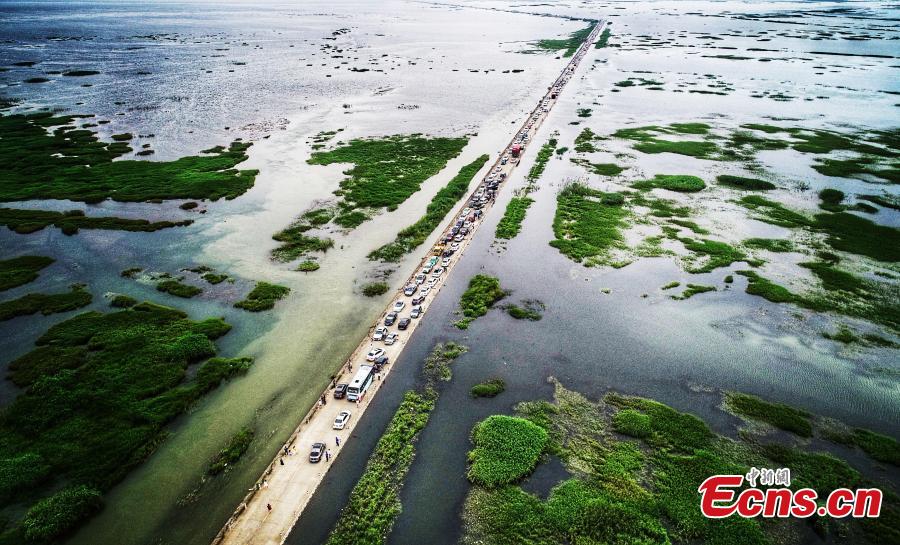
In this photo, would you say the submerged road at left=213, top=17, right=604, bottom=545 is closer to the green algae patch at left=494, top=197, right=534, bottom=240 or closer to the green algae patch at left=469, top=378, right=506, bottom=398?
the green algae patch at left=469, top=378, right=506, bottom=398

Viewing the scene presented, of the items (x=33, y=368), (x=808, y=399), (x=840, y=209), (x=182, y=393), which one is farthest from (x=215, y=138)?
(x=840, y=209)

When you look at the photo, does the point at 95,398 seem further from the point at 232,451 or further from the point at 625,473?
the point at 625,473

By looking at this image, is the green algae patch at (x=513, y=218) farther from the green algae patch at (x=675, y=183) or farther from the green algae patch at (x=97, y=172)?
the green algae patch at (x=97, y=172)

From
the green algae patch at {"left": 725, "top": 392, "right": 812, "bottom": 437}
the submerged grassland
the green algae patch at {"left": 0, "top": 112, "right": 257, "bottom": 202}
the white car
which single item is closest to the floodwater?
the green algae patch at {"left": 725, "top": 392, "right": 812, "bottom": 437}

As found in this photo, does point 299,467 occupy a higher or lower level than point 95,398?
higher

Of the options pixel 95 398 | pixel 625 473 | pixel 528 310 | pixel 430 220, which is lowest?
pixel 95 398

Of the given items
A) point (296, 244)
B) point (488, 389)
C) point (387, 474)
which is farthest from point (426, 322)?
point (296, 244)

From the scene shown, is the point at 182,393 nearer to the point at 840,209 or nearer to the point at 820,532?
the point at 820,532
